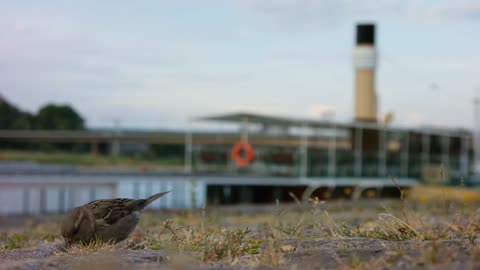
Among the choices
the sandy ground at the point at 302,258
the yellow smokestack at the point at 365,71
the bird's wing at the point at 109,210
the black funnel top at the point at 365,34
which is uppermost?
the black funnel top at the point at 365,34

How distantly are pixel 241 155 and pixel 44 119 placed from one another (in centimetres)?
4856

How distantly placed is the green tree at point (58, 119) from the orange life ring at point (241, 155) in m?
44.1

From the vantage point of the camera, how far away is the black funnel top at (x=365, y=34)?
58656mm

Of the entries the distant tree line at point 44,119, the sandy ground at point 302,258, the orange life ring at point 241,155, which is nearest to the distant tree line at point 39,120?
the distant tree line at point 44,119

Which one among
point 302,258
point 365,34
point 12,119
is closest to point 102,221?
point 302,258

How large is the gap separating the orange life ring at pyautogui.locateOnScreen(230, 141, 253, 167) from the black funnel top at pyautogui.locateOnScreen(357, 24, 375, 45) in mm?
26495

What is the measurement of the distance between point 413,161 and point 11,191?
1875cm

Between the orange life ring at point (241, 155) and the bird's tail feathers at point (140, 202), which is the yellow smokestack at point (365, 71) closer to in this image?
the orange life ring at point (241, 155)

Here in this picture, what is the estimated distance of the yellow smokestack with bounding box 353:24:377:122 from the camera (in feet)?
185

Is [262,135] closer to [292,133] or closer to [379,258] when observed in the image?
[292,133]

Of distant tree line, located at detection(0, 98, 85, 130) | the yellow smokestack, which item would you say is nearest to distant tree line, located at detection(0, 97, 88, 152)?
distant tree line, located at detection(0, 98, 85, 130)

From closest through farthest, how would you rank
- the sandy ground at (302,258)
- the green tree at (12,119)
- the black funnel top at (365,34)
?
1. the sandy ground at (302,258)
2. the black funnel top at (365,34)
3. the green tree at (12,119)

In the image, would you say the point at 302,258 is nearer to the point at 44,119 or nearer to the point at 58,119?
the point at 58,119

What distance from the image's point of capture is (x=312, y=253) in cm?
478
